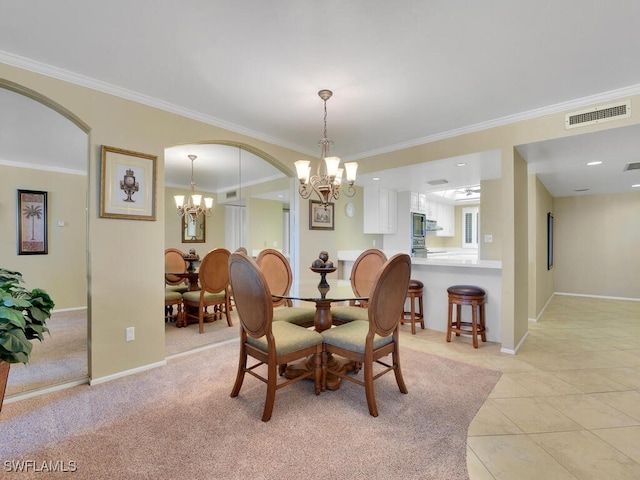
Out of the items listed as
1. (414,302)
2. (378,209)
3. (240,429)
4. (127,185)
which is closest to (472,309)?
(414,302)

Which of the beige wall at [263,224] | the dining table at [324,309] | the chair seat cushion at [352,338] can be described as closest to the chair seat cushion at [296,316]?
the dining table at [324,309]

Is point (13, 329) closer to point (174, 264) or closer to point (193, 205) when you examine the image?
point (174, 264)

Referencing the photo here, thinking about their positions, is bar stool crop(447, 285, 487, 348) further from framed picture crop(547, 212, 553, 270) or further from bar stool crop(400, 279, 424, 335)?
framed picture crop(547, 212, 553, 270)

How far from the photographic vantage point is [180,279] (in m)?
3.38

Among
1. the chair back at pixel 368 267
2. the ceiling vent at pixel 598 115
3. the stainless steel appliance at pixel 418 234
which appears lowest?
the chair back at pixel 368 267

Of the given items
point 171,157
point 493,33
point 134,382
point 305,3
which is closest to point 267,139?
point 171,157

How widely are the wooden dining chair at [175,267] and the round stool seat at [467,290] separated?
303 centimetres

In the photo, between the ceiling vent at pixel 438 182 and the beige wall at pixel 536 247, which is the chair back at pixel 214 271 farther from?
the beige wall at pixel 536 247

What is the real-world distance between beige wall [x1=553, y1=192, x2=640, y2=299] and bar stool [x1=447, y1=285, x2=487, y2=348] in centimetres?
452

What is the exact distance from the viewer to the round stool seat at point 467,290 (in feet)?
11.1

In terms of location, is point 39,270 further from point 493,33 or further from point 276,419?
point 493,33

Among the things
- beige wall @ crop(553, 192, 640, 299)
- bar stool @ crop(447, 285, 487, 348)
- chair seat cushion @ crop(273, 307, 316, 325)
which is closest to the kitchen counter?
bar stool @ crop(447, 285, 487, 348)

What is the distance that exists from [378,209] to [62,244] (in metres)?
4.14

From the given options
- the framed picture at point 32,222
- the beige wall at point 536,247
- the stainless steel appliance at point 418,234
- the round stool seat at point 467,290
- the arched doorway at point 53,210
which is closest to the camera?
the arched doorway at point 53,210
